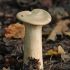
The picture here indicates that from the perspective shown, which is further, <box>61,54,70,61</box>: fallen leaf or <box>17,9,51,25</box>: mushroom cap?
<box>61,54,70,61</box>: fallen leaf

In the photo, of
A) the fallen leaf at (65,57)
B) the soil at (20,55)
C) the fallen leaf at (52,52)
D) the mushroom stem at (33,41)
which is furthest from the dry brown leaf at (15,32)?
the mushroom stem at (33,41)

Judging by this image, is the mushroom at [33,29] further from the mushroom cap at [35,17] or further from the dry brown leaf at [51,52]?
Answer: the dry brown leaf at [51,52]

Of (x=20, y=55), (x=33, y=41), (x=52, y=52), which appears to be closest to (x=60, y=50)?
(x=52, y=52)

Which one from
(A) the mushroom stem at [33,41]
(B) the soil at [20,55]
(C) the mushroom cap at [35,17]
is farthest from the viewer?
(B) the soil at [20,55]

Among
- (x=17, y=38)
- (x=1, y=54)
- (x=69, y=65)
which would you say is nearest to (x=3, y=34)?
(x=17, y=38)

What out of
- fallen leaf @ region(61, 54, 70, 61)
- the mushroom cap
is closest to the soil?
fallen leaf @ region(61, 54, 70, 61)

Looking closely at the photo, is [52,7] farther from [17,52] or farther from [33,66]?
[33,66]

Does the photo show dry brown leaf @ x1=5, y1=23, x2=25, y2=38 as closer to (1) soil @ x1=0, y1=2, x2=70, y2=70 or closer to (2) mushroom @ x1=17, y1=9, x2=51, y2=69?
(1) soil @ x1=0, y1=2, x2=70, y2=70

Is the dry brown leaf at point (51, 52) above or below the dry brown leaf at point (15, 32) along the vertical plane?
below
